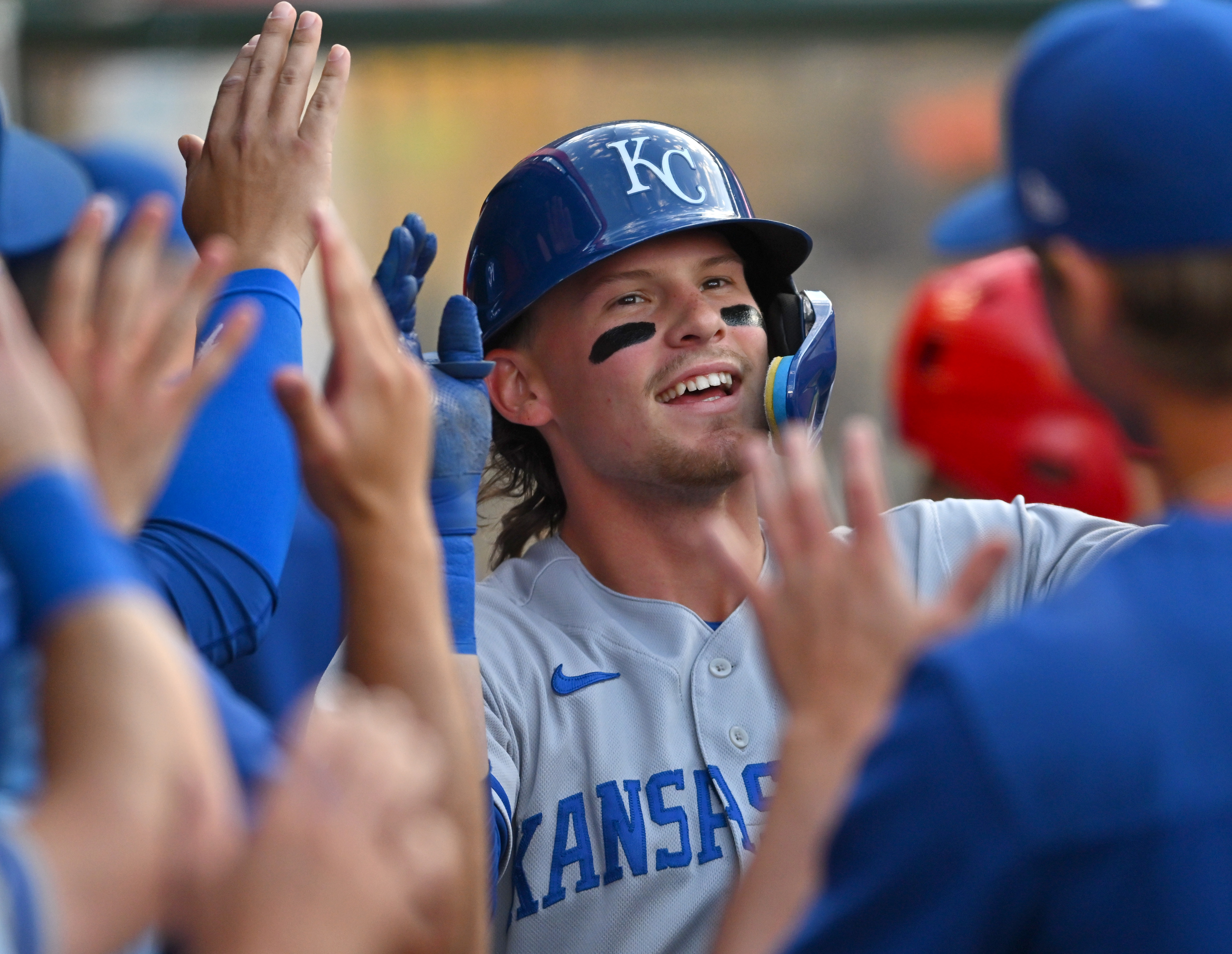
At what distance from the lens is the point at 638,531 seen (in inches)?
114

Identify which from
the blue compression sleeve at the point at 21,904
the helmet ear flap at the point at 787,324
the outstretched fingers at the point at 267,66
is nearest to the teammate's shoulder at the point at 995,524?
the helmet ear flap at the point at 787,324

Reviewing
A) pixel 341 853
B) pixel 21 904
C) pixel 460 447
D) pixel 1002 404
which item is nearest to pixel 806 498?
pixel 341 853

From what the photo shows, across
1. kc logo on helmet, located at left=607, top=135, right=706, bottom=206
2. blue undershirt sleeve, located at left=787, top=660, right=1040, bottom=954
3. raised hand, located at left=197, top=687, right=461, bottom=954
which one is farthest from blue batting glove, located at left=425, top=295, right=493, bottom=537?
blue undershirt sleeve, located at left=787, top=660, right=1040, bottom=954

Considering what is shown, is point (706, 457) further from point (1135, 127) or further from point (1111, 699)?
point (1111, 699)

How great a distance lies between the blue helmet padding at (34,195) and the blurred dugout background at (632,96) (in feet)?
10.2

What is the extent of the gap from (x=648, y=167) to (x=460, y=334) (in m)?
0.66

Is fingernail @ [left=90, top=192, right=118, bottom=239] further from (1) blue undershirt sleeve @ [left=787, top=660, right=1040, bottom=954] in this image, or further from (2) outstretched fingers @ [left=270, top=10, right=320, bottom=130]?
(1) blue undershirt sleeve @ [left=787, top=660, right=1040, bottom=954]

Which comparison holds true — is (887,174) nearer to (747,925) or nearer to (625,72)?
(625,72)

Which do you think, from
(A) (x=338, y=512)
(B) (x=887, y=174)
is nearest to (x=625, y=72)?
(B) (x=887, y=174)

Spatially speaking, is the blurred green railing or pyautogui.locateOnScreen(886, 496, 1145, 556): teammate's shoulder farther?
the blurred green railing

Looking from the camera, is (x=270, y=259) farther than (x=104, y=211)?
Yes

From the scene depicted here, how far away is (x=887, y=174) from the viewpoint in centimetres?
666

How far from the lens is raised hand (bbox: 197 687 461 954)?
3.73ft

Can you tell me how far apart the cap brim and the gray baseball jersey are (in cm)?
57
